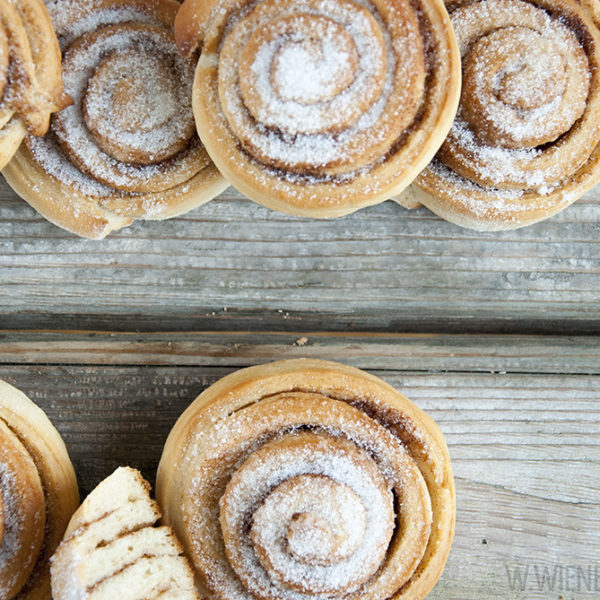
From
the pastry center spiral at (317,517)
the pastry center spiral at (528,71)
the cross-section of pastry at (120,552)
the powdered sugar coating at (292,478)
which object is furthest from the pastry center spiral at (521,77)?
the cross-section of pastry at (120,552)

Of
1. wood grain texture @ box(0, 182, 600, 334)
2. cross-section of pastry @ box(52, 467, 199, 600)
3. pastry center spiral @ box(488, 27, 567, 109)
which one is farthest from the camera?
wood grain texture @ box(0, 182, 600, 334)

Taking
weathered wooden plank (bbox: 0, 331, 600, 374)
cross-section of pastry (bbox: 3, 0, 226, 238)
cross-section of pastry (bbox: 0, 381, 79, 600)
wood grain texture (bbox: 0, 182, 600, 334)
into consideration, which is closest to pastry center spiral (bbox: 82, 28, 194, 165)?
cross-section of pastry (bbox: 3, 0, 226, 238)

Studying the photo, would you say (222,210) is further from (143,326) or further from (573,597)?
(573,597)

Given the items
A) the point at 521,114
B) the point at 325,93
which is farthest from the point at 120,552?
the point at 521,114

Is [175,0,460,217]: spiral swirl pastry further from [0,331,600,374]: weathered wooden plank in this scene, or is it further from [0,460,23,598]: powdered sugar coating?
[0,460,23,598]: powdered sugar coating

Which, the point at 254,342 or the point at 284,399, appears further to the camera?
the point at 254,342

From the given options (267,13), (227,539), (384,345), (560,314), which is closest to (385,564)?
(227,539)

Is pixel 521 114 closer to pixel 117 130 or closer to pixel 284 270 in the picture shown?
pixel 284 270
